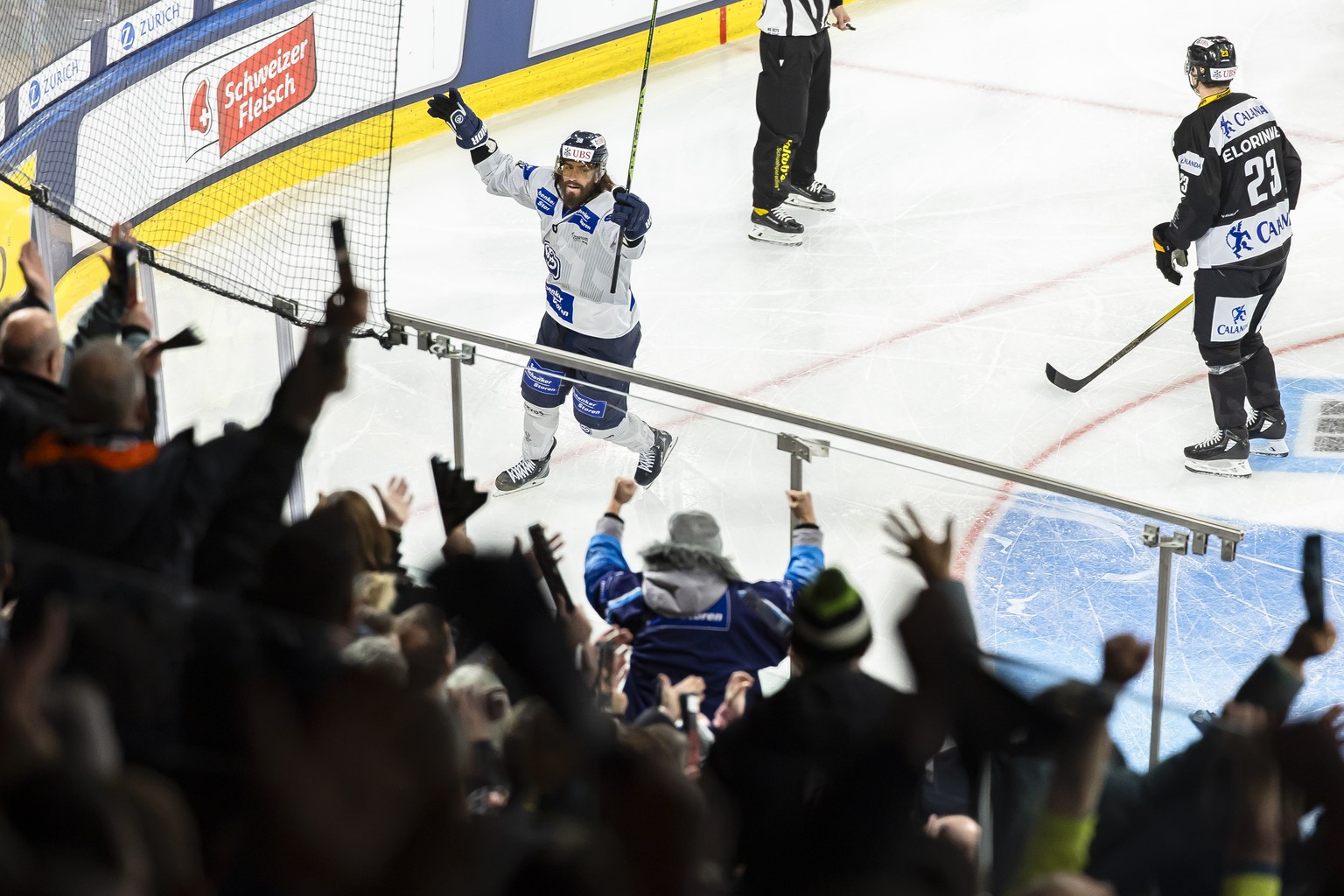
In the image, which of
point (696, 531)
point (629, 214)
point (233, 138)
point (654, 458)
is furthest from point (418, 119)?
point (696, 531)

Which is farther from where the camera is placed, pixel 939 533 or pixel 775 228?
pixel 775 228

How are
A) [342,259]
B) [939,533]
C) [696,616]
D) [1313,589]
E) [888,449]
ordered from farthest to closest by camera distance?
[888,449] < [939,533] < [696,616] < [342,259] < [1313,589]

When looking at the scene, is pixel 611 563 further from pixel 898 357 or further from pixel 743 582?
pixel 898 357

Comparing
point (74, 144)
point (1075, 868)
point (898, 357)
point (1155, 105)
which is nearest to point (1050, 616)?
point (898, 357)

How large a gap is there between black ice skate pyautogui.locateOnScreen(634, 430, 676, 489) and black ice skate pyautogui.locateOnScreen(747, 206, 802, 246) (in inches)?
139

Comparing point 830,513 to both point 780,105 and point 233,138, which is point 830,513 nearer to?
point 233,138

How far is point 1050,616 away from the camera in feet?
14.6

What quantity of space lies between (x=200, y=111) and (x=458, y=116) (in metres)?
1.62

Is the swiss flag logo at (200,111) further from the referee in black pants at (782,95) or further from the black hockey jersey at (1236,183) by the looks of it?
the black hockey jersey at (1236,183)

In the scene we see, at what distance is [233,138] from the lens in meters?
6.50

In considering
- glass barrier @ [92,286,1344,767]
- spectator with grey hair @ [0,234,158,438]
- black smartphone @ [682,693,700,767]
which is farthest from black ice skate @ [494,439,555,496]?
black smartphone @ [682,693,700,767]

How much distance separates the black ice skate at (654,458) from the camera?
3980 millimetres

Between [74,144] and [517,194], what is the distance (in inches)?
65.2

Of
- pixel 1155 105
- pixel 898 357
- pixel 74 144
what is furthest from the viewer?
pixel 1155 105
